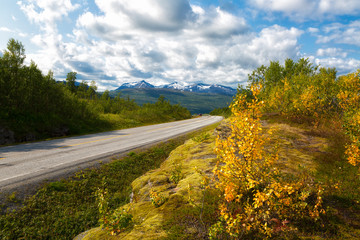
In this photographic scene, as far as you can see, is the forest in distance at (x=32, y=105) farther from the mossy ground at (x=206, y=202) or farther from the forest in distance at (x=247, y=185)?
the mossy ground at (x=206, y=202)

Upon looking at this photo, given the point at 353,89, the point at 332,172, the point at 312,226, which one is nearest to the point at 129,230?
the point at 312,226

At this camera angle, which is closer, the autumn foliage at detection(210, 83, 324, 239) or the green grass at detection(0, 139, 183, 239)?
the autumn foliage at detection(210, 83, 324, 239)

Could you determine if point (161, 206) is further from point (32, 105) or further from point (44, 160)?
point (32, 105)

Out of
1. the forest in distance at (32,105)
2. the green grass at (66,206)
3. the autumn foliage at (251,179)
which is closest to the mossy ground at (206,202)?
the autumn foliage at (251,179)

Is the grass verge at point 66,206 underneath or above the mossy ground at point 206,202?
underneath

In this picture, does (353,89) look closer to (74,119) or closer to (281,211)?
(281,211)

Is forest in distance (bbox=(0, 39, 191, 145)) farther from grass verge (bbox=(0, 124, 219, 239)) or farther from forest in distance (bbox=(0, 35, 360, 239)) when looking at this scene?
grass verge (bbox=(0, 124, 219, 239))

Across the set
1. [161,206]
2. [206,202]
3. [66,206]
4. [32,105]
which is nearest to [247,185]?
[206,202]

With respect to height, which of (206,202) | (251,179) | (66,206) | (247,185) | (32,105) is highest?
(32,105)

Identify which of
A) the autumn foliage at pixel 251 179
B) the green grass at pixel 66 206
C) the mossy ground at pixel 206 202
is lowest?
the green grass at pixel 66 206

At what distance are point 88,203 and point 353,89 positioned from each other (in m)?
16.9

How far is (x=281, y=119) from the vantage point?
53.2 feet

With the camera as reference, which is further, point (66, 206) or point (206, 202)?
point (66, 206)

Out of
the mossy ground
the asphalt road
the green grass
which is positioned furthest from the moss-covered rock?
the asphalt road
